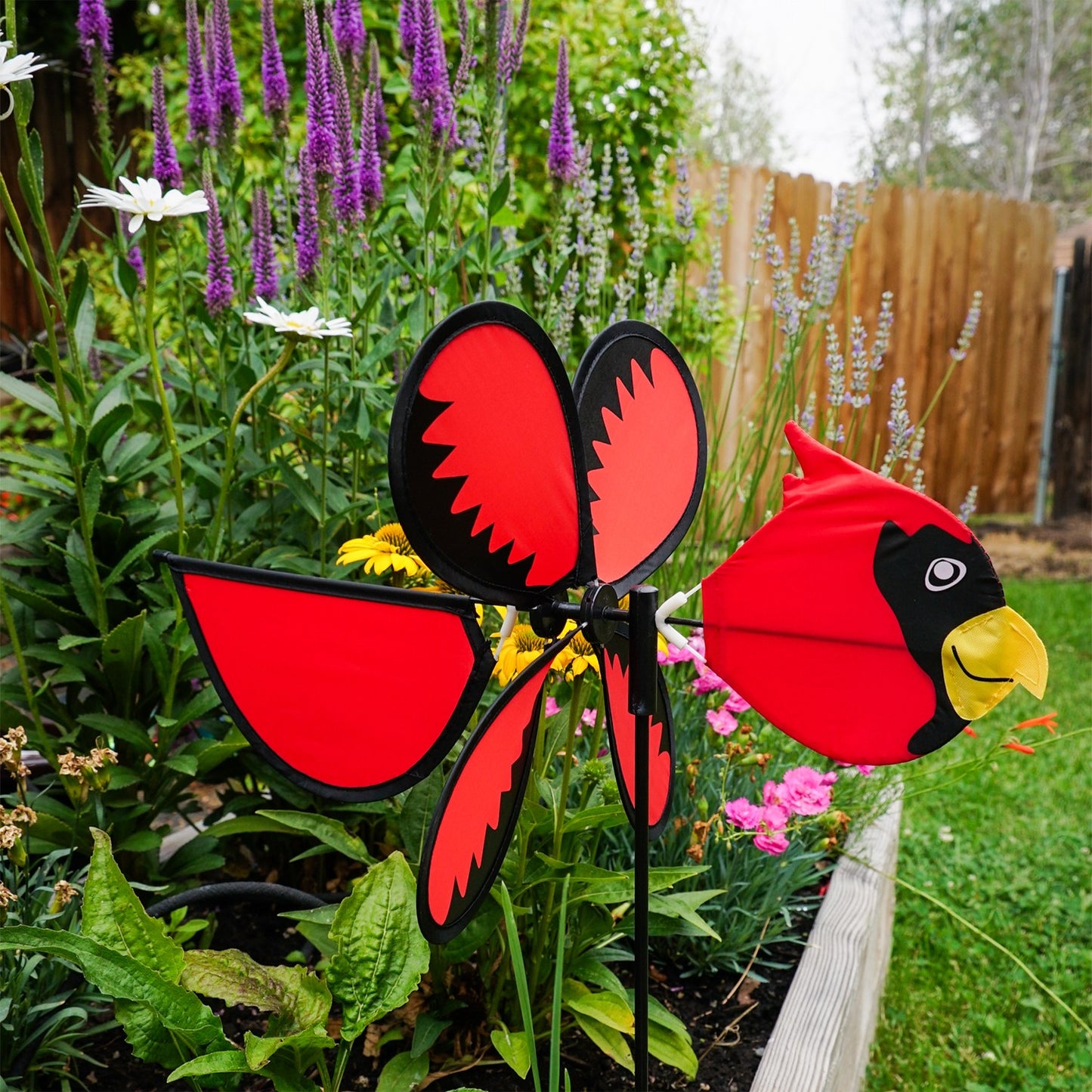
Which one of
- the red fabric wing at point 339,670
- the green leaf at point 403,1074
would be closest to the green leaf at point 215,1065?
the green leaf at point 403,1074

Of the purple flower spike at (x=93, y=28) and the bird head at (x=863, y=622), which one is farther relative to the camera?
the purple flower spike at (x=93, y=28)

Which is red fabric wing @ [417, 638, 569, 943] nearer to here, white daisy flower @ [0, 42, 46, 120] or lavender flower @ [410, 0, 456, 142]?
white daisy flower @ [0, 42, 46, 120]

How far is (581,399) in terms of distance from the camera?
2.62ft

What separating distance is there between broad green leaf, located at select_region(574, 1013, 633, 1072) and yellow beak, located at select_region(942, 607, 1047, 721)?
64 centimetres

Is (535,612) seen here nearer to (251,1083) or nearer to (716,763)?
(251,1083)

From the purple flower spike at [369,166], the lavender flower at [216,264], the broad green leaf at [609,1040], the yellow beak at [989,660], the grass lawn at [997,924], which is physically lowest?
the grass lawn at [997,924]

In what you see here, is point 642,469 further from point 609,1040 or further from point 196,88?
point 196,88

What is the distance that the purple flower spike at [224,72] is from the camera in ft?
4.51

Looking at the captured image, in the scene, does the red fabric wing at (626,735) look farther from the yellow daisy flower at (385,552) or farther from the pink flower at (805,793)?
the pink flower at (805,793)

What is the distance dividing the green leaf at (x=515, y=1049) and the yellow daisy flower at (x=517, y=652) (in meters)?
0.35

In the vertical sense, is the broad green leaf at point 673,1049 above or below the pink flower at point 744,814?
below

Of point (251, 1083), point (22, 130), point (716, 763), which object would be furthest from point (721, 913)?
point (22, 130)

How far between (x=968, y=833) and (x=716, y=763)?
1331 millimetres

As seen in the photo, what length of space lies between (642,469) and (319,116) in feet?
2.59
